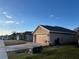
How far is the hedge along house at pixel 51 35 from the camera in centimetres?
2731

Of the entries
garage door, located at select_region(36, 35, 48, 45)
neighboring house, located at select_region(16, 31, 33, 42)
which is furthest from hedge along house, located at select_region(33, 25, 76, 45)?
neighboring house, located at select_region(16, 31, 33, 42)

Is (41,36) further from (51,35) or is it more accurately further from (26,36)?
(26,36)

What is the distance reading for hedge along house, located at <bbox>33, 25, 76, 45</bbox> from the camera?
2731 cm

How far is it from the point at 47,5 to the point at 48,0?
6.82ft

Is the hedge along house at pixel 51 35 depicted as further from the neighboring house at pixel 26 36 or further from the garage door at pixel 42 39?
the neighboring house at pixel 26 36

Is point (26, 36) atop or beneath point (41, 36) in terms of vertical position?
atop

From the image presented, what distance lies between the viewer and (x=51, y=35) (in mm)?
27172

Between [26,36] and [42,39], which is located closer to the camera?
[42,39]

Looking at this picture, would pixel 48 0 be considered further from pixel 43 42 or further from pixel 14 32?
pixel 14 32

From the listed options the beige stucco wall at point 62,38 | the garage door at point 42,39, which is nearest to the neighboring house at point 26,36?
the garage door at point 42,39

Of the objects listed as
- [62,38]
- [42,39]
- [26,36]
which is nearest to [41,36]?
[42,39]

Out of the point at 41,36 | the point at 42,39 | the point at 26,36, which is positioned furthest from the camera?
the point at 26,36

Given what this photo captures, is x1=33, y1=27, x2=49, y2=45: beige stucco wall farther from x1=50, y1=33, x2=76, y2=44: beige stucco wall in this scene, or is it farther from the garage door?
x1=50, y1=33, x2=76, y2=44: beige stucco wall

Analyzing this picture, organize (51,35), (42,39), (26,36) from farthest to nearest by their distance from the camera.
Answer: (26,36) < (42,39) < (51,35)
